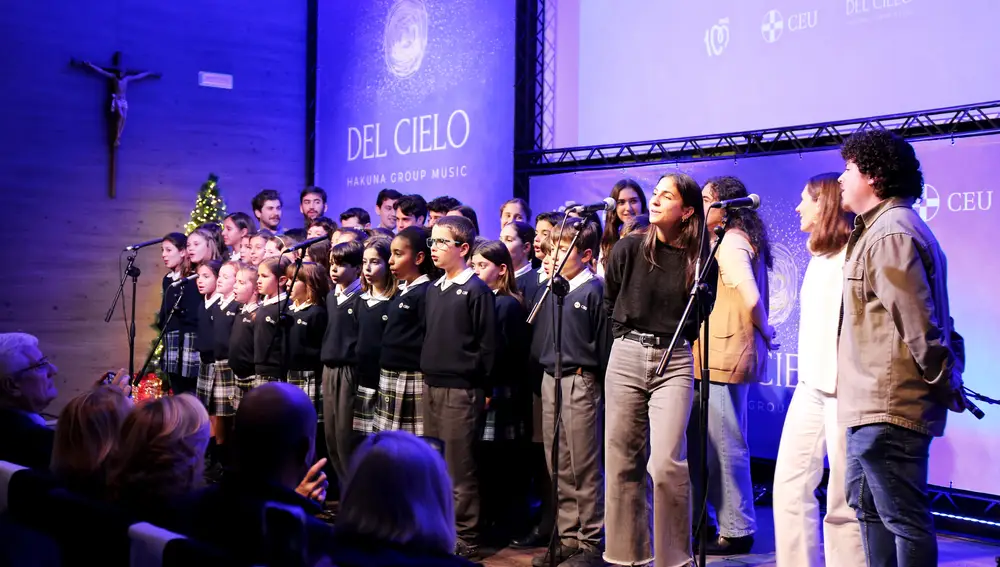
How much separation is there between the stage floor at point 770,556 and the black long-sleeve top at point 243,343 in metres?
2.30

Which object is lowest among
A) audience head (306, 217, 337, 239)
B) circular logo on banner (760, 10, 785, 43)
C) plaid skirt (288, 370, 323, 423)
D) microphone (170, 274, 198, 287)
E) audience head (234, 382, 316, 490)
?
plaid skirt (288, 370, 323, 423)

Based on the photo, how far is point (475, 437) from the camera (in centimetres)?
488

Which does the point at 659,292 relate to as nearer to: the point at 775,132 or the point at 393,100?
the point at 775,132

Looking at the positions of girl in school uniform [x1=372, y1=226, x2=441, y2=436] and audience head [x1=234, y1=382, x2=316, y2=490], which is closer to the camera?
audience head [x1=234, y1=382, x2=316, y2=490]

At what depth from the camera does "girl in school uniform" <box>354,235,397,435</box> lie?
541cm

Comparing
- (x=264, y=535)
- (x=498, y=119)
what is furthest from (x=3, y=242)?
(x=264, y=535)

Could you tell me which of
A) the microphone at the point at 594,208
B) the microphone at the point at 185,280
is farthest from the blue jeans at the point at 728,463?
the microphone at the point at 185,280

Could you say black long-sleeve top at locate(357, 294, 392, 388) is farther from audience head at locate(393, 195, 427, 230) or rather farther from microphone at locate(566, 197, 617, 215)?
microphone at locate(566, 197, 617, 215)

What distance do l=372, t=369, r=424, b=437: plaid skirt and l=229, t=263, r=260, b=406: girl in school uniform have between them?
1.37 metres

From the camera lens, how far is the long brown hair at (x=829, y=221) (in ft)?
12.4

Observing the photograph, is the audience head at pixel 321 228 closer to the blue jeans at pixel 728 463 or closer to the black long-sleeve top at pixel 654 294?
the blue jeans at pixel 728 463

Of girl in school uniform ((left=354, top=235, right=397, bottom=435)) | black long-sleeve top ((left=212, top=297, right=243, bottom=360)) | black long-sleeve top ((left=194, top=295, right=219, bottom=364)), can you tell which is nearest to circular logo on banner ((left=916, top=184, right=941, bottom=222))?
girl in school uniform ((left=354, top=235, right=397, bottom=435))

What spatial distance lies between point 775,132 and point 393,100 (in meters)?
4.40

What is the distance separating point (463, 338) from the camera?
485cm
